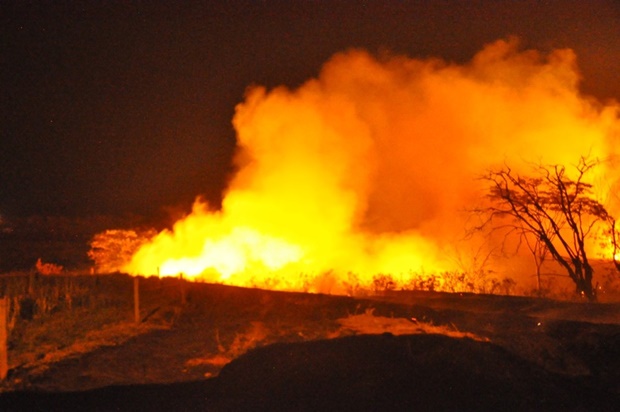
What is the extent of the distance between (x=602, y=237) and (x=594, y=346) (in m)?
15.6

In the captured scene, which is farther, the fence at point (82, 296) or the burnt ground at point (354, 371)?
the fence at point (82, 296)

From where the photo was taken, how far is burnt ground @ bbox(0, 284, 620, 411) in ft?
26.7

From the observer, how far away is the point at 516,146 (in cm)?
2845

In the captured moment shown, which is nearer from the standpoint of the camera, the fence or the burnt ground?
the burnt ground

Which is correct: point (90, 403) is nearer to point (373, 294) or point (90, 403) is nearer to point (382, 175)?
point (373, 294)

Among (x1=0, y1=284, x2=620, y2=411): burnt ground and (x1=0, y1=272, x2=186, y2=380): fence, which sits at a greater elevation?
(x1=0, y1=272, x2=186, y2=380): fence

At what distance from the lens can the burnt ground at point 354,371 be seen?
8.13m

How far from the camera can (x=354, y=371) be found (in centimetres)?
889

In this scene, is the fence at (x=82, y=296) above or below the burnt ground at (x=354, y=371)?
above

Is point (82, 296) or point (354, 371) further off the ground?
point (82, 296)

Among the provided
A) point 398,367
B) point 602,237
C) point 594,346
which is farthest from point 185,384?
Answer: point 602,237

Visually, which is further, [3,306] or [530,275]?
[530,275]

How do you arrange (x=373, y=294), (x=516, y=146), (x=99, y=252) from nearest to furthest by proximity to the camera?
1. (x=373, y=294)
2. (x=516, y=146)
3. (x=99, y=252)

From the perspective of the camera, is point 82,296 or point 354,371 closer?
point 354,371
